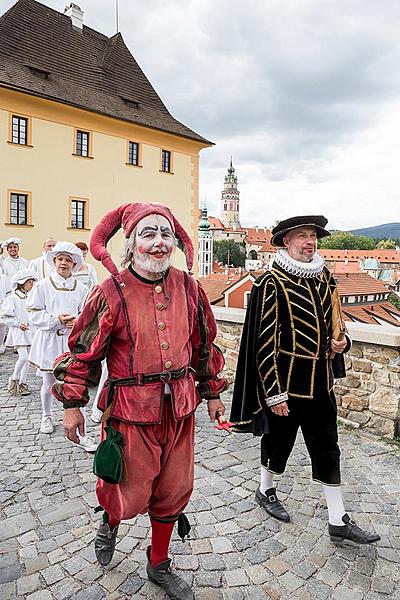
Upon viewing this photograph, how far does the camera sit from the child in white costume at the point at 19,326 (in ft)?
19.6

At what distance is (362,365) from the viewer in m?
4.68

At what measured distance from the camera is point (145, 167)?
21.4 meters

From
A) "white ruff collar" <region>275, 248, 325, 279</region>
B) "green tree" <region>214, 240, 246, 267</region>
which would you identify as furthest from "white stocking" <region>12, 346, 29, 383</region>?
"green tree" <region>214, 240, 246, 267</region>

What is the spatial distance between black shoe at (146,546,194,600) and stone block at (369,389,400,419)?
9.20ft

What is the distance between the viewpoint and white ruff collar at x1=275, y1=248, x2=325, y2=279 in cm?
291

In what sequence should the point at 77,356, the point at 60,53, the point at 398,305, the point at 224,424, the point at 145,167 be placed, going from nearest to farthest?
1. the point at 77,356
2. the point at 224,424
3. the point at 60,53
4. the point at 145,167
5. the point at 398,305

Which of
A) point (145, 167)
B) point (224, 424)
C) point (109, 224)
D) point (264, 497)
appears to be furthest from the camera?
point (145, 167)

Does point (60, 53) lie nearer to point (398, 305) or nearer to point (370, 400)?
point (370, 400)

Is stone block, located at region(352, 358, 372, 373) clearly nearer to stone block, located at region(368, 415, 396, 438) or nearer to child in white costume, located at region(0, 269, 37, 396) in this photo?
stone block, located at region(368, 415, 396, 438)

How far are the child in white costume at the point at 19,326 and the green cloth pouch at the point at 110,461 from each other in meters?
4.09

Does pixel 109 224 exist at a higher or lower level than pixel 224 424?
higher

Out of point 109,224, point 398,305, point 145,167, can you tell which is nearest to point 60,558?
point 109,224

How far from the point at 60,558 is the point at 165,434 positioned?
1059 millimetres

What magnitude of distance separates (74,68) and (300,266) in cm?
2053
